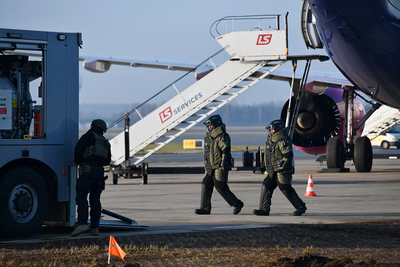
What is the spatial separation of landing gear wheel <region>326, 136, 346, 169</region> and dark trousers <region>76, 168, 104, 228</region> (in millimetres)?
14422

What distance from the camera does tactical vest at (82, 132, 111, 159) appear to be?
8953 mm

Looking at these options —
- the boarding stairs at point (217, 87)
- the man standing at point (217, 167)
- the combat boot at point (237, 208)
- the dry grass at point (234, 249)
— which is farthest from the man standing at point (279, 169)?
the boarding stairs at point (217, 87)

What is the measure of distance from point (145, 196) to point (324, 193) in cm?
506

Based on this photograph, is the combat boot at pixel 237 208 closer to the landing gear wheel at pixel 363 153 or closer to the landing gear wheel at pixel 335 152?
the landing gear wheel at pixel 335 152

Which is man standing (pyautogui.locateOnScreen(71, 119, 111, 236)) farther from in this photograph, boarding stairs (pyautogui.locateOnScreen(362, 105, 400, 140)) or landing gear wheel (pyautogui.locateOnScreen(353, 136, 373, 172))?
boarding stairs (pyautogui.locateOnScreen(362, 105, 400, 140))

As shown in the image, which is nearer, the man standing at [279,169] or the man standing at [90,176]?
the man standing at [90,176]

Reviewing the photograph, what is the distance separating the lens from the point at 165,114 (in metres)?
19.8

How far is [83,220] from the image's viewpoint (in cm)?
884

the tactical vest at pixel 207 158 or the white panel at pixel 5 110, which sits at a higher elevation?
the white panel at pixel 5 110

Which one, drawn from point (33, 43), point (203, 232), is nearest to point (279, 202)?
point (203, 232)

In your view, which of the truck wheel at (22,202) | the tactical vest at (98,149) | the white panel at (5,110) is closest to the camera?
the truck wheel at (22,202)

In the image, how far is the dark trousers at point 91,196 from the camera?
29.1 feet

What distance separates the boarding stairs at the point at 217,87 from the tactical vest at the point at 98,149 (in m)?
9.89

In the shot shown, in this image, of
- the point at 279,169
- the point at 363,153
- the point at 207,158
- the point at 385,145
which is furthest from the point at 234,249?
the point at 385,145
